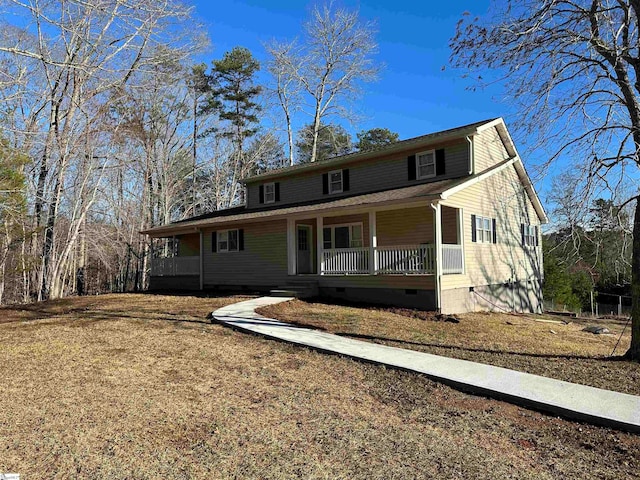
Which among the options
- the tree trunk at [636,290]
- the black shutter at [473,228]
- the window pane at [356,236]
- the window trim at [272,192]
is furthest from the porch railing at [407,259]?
the window trim at [272,192]

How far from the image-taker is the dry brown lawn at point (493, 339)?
6.62 m

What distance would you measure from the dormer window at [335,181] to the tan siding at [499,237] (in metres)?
5.32

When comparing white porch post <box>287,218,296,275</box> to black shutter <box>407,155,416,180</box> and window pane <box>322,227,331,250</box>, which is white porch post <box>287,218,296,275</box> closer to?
window pane <box>322,227,331,250</box>

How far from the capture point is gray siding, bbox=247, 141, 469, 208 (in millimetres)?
Answer: 14854

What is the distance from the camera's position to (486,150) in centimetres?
1594

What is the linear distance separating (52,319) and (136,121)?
16.7 m

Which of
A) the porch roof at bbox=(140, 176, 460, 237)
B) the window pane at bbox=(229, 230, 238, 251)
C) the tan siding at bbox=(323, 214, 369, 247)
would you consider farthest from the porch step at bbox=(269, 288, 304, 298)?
the window pane at bbox=(229, 230, 238, 251)

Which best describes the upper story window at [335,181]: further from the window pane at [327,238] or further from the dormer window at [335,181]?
the window pane at [327,238]

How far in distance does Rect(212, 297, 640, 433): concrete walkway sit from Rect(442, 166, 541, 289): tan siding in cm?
562

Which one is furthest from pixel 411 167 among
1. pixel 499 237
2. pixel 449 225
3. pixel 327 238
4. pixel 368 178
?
pixel 499 237

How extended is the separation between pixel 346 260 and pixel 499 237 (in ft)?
20.5

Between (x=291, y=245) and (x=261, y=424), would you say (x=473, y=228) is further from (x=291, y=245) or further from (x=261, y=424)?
(x=261, y=424)

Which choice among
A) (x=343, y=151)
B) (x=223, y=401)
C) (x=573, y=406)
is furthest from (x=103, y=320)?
(x=343, y=151)

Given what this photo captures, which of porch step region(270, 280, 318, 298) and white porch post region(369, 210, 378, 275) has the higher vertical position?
white porch post region(369, 210, 378, 275)
